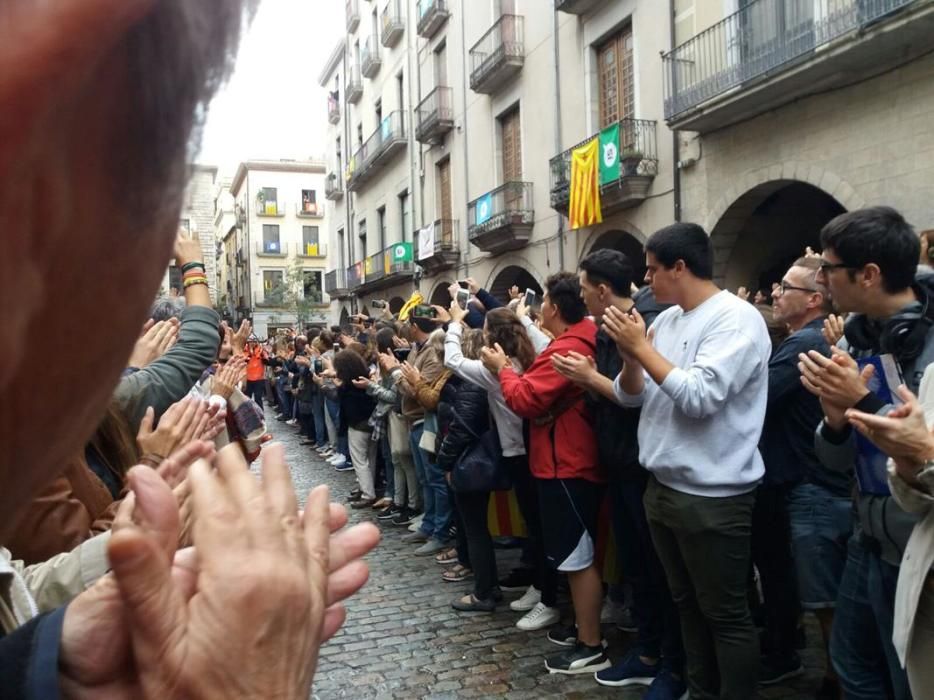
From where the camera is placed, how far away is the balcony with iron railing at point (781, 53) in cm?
736

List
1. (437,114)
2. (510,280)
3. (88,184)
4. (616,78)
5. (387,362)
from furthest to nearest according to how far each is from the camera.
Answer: (437,114) → (510,280) → (616,78) → (387,362) → (88,184)

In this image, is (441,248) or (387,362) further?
(441,248)

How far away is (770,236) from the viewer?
35.5ft

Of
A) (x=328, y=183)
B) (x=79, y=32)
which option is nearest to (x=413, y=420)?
(x=79, y=32)

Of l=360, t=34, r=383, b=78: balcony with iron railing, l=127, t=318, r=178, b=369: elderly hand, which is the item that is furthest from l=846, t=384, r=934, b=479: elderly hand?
l=360, t=34, r=383, b=78: balcony with iron railing

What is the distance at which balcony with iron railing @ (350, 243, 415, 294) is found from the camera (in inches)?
860

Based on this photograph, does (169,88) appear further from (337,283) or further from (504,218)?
(337,283)

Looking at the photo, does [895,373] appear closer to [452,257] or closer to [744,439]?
[744,439]

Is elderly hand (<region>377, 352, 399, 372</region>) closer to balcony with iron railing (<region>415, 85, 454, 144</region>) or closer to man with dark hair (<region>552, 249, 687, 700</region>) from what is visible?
man with dark hair (<region>552, 249, 687, 700</region>)

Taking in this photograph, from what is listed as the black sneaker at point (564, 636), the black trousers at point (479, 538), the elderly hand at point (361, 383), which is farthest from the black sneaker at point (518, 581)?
the elderly hand at point (361, 383)

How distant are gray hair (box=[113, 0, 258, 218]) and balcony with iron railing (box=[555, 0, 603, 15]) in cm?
1342

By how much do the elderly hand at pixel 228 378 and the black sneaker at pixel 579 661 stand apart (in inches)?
89.2

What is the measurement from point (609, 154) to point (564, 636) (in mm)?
8954

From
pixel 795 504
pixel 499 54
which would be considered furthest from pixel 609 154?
pixel 795 504
